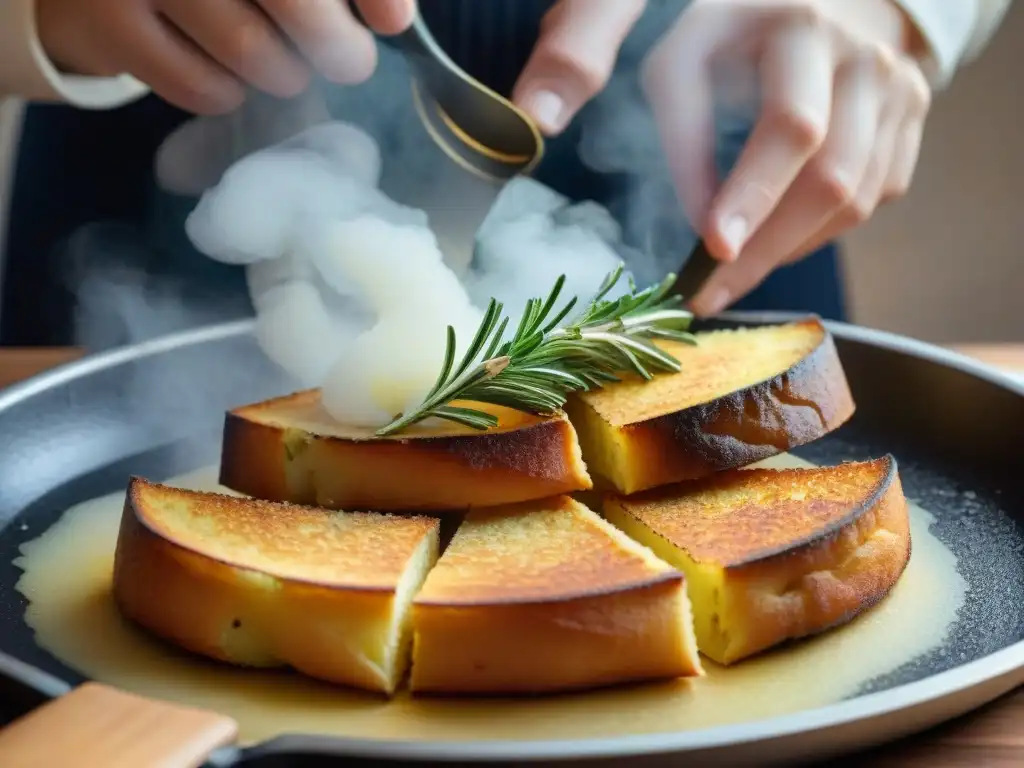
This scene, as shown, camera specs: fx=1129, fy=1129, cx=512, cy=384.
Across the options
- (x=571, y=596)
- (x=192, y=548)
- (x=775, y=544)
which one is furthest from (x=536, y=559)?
(x=192, y=548)

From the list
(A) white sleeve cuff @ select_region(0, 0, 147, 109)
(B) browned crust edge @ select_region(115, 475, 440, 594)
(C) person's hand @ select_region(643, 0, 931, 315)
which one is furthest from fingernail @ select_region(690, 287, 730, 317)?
(A) white sleeve cuff @ select_region(0, 0, 147, 109)

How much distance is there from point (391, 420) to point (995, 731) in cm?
83

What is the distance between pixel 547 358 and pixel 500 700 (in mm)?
535

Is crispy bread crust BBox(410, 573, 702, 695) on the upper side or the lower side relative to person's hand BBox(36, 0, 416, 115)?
lower

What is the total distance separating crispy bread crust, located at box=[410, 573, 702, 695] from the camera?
3.84 ft

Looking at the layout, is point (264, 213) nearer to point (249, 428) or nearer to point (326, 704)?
point (249, 428)

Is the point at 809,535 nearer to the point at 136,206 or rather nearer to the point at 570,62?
the point at 570,62

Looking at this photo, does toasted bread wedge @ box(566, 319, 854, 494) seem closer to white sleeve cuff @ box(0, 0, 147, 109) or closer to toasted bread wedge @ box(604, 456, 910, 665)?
toasted bread wedge @ box(604, 456, 910, 665)

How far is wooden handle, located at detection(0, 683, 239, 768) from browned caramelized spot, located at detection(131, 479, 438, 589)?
272 mm

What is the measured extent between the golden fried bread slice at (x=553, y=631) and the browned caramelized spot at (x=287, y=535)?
8 centimetres

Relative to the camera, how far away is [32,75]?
2.30 m

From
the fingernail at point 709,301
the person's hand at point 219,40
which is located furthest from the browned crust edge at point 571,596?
the fingernail at point 709,301

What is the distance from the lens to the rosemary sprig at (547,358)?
1467 mm

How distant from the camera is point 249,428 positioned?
1.58 m
